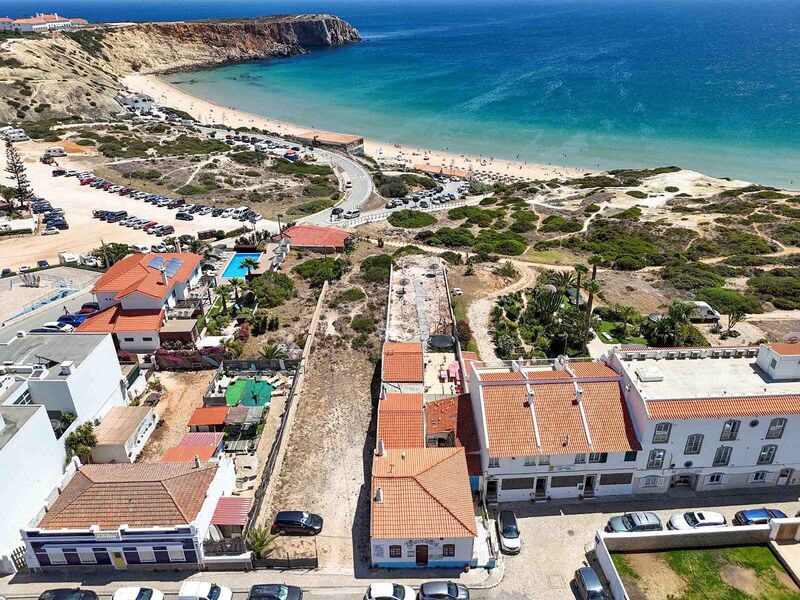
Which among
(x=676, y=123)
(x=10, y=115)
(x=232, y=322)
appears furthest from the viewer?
(x=676, y=123)

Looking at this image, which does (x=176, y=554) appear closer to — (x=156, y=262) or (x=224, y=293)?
(x=224, y=293)

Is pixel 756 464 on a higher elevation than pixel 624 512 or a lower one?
higher

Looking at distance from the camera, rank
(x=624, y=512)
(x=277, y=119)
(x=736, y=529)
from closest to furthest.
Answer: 1. (x=736, y=529)
2. (x=624, y=512)
3. (x=277, y=119)

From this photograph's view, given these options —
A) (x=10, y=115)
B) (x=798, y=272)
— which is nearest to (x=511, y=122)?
(x=798, y=272)

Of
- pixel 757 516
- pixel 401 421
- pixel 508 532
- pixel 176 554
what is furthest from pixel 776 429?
pixel 176 554

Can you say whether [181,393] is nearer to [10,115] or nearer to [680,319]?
[680,319]

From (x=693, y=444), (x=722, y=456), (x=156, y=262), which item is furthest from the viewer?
(x=156, y=262)
